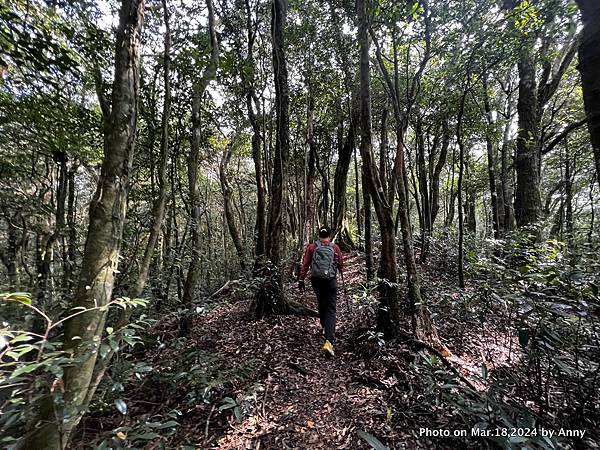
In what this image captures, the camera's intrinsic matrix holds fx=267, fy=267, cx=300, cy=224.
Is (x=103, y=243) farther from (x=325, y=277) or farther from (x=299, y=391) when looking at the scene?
(x=325, y=277)

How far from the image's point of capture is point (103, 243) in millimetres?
2121

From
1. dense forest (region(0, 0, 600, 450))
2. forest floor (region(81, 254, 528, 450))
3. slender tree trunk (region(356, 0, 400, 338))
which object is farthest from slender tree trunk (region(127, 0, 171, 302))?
slender tree trunk (region(356, 0, 400, 338))

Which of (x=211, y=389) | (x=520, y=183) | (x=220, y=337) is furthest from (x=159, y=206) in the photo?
(x=520, y=183)

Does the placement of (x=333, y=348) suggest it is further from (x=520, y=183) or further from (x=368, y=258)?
(x=520, y=183)

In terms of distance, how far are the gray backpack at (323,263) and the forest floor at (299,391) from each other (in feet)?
2.79

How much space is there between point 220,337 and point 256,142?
250 inches

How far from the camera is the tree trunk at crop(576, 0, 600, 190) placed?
1.73m

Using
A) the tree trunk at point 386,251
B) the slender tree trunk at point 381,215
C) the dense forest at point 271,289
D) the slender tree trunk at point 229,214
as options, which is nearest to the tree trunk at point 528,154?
the dense forest at point 271,289

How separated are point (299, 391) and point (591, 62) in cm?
433

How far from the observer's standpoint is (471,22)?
520cm

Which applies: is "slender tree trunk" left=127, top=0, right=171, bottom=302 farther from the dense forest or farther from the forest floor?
the forest floor

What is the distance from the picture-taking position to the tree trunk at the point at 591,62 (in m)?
1.73

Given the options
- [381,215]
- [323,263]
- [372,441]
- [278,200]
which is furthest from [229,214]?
[372,441]

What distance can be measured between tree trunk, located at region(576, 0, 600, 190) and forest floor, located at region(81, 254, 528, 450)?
95.8 inches
